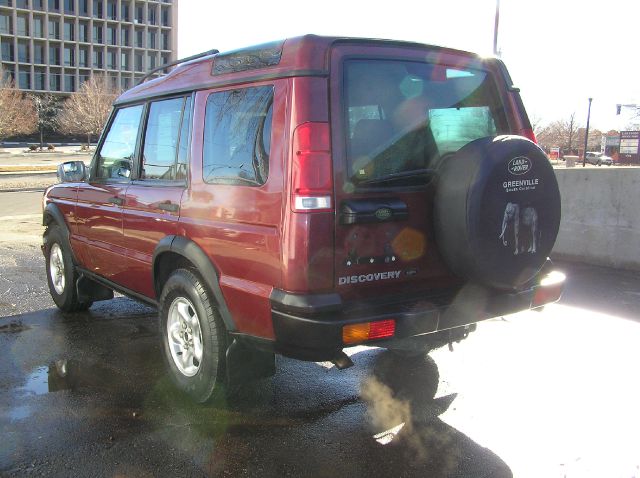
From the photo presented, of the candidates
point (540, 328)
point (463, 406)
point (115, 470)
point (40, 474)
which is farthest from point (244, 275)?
point (540, 328)

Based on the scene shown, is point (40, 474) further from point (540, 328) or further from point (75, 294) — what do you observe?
point (540, 328)

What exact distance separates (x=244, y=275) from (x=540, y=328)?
3475 millimetres

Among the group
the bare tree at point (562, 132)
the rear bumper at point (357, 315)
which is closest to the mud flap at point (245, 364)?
the rear bumper at point (357, 315)

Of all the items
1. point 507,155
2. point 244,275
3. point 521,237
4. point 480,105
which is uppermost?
point 480,105

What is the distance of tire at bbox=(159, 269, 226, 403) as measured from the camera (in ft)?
11.4

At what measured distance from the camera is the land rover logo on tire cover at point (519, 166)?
124 inches

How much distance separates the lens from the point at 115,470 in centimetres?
300

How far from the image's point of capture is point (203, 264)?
3447 millimetres

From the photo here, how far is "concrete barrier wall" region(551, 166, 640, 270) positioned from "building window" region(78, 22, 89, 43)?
8982cm

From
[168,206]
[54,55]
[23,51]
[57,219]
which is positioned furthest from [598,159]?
[168,206]

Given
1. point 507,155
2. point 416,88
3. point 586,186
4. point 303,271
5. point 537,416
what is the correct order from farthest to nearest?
point 586,186, point 537,416, point 416,88, point 507,155, point 303,271

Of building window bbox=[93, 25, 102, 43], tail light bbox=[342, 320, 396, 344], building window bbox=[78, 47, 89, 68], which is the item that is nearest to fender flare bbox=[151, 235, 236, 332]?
tail light bbox=[342, 320, 396, 344]

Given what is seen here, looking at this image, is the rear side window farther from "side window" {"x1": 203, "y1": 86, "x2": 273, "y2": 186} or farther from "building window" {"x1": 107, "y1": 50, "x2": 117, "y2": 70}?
"building window" {"x1": 107, "y1": 50, "x2": 117, "y2": 70}

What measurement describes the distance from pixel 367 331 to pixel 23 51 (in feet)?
305
